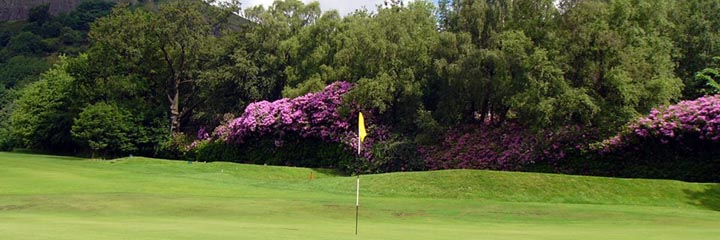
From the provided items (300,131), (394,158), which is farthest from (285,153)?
(394,158)

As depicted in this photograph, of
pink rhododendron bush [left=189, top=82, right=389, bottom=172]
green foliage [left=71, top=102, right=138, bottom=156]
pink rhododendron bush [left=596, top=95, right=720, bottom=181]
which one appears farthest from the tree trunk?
pink rhododendron bush [left=596, top=95, right=720, bottom=181]

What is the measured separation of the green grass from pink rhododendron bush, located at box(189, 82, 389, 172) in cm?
1254

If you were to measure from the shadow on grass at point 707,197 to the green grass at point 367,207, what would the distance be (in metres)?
0.05

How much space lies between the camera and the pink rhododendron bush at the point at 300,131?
145 feet

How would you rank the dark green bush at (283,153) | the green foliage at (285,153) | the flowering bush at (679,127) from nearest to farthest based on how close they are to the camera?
the flowering bush at (679,127), the green foliage at (285,153), the dark green bush at (283,153)

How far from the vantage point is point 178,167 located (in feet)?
141

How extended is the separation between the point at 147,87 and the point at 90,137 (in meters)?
6.86

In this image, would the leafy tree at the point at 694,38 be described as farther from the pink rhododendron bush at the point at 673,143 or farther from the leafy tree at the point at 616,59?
the pink rhododendron bush at the point at 673,143

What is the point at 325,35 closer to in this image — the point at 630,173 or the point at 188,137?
the point at 188,137

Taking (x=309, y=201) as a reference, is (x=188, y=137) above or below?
above

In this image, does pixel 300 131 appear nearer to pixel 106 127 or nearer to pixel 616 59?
pixel 106 127

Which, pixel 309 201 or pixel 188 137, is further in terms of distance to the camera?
pixel 188 137

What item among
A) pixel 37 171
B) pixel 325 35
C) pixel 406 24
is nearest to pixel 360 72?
pixel 406 24

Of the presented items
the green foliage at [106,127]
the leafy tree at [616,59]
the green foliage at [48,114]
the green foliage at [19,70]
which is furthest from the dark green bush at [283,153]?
the green foliage at [19,70]
